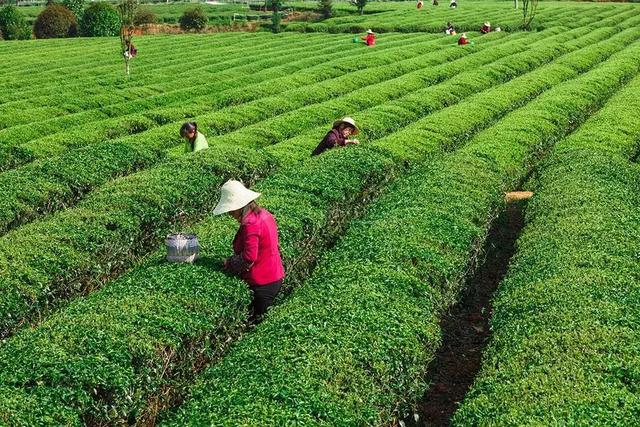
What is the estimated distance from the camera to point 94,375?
780 centimetres

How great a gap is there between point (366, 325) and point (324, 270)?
2151 millimetres

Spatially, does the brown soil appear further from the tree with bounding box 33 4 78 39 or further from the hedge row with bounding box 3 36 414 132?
the tree with bounding box 33 4 78 39

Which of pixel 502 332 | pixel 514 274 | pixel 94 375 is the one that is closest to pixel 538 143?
pixel 514 274

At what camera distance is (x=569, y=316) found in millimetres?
8961

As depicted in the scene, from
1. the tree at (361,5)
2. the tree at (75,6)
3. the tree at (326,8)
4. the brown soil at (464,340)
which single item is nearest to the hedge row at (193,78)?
the brown soil at (464,340)

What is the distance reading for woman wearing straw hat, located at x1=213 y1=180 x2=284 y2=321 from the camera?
32.0ft

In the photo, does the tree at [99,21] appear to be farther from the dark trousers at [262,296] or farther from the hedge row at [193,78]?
the dark trousers at [262,296]

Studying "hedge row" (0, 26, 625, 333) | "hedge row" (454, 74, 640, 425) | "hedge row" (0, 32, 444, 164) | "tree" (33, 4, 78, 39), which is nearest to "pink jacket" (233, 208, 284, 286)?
"hedge row" (454, 74, 640, 425)

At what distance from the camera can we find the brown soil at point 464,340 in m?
9.71

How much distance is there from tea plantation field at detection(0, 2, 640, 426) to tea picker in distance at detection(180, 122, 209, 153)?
1.47ft

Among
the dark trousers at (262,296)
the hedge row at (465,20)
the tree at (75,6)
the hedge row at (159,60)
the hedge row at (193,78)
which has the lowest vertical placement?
the dark trousers at (262,296)

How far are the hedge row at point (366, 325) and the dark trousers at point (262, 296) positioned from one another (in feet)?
0.89

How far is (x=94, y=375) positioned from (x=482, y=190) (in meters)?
8.95

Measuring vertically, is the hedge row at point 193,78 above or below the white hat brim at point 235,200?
below
